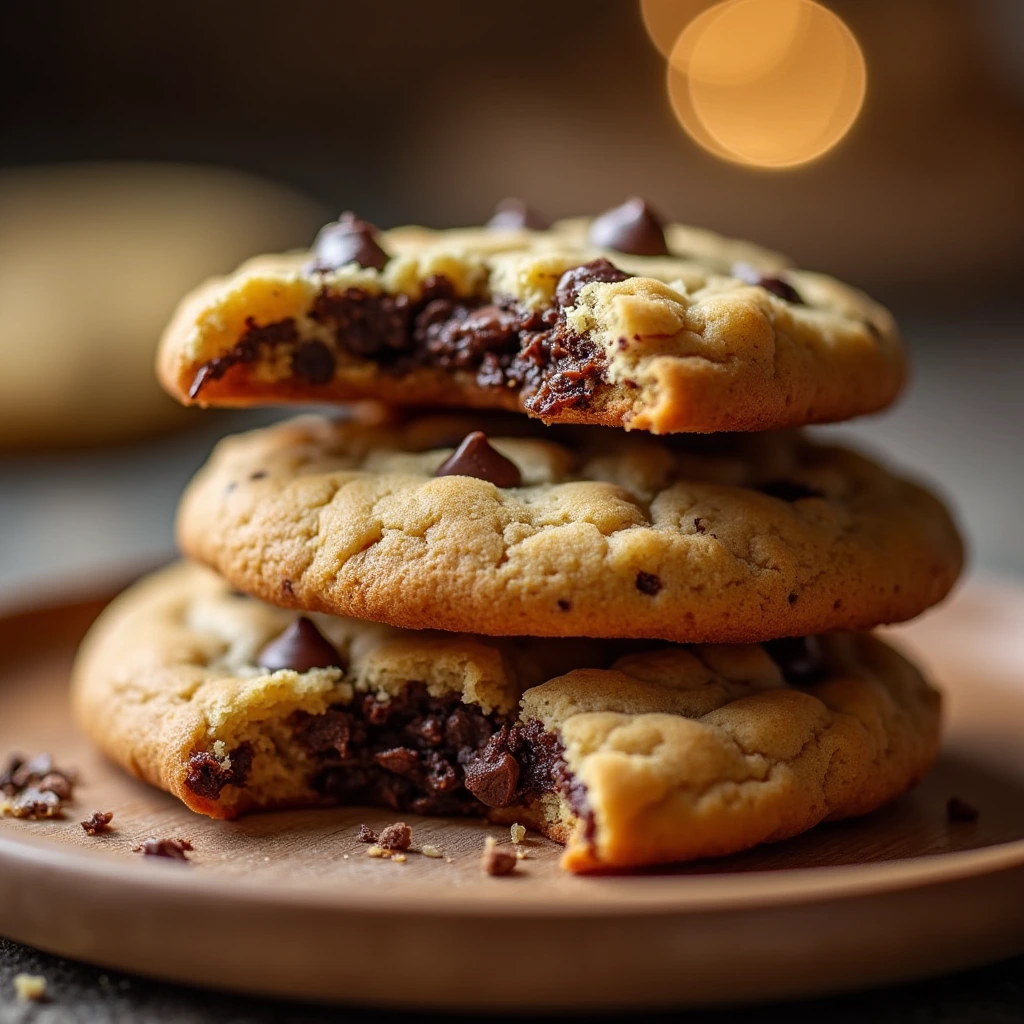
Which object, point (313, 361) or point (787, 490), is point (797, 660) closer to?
point (787, 490)

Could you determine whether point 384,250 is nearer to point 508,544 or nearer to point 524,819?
point 508,544

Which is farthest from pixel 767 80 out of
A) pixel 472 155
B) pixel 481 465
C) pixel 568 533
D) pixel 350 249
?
pixel 568 533

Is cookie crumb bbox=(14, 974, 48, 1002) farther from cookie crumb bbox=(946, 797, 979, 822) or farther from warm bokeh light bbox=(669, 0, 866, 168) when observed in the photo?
warm bokeh light bbox=(669, 0, 866, 168)

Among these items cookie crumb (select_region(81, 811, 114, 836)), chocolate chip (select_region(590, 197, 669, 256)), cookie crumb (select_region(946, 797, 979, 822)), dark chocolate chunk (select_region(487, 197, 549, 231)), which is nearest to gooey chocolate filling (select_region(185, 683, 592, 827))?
cookie crumb (select_region(81, 811, 114, 836))

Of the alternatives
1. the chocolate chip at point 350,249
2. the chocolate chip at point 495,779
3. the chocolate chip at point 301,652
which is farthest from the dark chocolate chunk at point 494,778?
the chocolate chip at point 350,249

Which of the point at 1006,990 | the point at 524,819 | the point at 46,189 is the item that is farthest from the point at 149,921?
the point at 46,189

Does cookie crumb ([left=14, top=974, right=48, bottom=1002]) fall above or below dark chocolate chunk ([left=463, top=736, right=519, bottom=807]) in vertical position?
below

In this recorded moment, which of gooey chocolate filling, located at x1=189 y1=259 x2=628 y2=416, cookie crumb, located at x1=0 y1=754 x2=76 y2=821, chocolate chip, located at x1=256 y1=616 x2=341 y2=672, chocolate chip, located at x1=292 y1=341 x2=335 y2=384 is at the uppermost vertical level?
gooey chocolate filling, located at x1=189 y1=259 x2=628 y2=416
